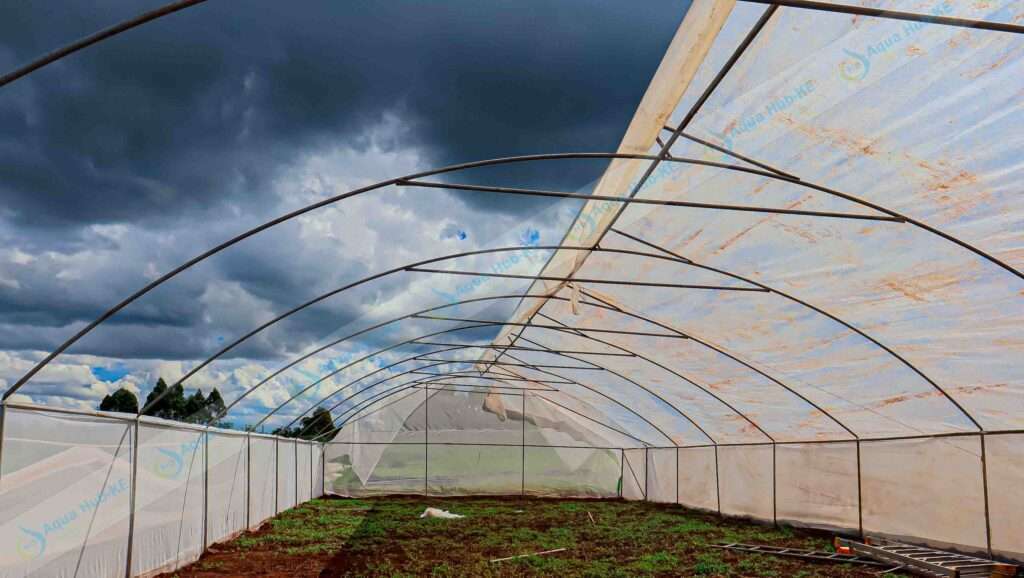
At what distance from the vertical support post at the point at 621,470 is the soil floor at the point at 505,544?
4.61m

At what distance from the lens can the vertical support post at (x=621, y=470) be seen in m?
27.4

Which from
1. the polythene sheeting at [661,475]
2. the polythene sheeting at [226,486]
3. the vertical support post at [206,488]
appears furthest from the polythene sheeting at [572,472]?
the vertical support post at [206,488]

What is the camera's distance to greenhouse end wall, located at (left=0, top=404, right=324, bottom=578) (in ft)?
26.2

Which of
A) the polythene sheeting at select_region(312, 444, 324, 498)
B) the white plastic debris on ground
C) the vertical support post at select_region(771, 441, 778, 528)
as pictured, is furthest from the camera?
the polythene sheeting at select_region(312, 444, 324, 498)

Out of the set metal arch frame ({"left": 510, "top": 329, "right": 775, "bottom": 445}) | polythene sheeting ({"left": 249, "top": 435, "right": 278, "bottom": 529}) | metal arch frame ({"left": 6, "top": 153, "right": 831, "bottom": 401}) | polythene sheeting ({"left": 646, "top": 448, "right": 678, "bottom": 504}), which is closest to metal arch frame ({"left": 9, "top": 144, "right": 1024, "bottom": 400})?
metal arch frame ({"left": 6, "top": 153, "right": 831, "bottom": 401})

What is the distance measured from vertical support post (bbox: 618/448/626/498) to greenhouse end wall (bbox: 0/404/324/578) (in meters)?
14.0

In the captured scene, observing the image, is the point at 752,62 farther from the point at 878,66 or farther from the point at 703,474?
the point at 703,474

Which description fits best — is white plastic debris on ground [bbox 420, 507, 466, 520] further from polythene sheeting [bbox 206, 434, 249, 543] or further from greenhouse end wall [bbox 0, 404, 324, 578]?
greenhouse end wall [bbox 0, 404, 324, 578]

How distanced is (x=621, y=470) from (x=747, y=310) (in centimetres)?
1641

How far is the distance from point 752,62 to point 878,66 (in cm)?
92

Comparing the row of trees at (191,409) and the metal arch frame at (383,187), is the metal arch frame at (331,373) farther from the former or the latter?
the metal arch frame at (383,187)

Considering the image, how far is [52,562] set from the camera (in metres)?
8.66

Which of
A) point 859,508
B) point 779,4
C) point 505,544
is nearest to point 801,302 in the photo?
point 779,4

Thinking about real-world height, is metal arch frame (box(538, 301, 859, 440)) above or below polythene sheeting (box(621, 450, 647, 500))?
above
